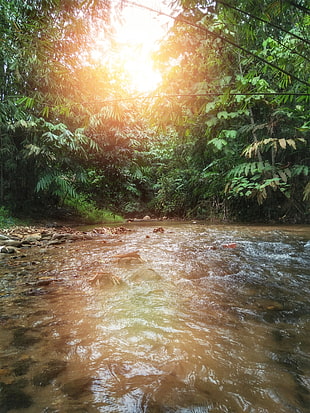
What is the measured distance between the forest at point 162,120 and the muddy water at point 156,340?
1663 mm

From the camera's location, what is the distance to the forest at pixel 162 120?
2.89 meters

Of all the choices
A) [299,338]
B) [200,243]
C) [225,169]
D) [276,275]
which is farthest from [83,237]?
[225,169]

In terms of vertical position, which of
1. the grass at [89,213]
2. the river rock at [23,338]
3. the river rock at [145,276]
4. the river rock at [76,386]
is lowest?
the grass at [89,213]

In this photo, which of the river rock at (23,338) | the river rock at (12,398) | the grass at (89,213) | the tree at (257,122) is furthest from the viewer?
the grass at (89,213)

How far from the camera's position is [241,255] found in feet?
10.2

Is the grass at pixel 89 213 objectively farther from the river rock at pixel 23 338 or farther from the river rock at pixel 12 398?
the river rock at pixel 12 398

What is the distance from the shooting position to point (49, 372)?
975 millimetres

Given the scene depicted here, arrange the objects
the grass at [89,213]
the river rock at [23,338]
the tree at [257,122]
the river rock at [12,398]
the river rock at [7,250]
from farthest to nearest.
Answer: the grass at [89,213] → the tree at [257,122] → the river rock at [7,250] → the river rock at [23,338] → the river rock at [12,398]

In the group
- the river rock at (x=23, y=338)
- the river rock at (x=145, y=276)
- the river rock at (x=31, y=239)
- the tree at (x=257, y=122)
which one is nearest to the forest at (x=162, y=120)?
the tree at (x=257, y=122)

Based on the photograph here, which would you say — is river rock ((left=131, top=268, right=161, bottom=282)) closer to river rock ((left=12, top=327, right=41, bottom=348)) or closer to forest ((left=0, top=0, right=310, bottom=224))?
river rock ((left=12, top=327, right=41, bottom=348))

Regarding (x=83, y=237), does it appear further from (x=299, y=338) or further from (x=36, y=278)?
(x=299, y=338)

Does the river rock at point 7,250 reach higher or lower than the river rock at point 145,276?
lower

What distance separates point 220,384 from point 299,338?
54 centimetres

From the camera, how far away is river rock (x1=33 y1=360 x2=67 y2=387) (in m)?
0.92
